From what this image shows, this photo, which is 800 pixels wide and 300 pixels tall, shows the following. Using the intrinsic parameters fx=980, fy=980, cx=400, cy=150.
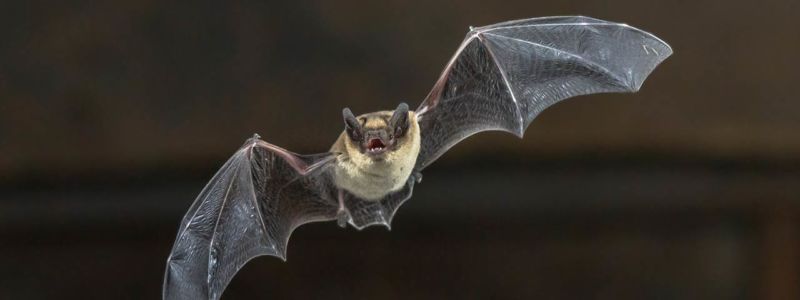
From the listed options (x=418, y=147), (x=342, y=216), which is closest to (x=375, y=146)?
(x=418, y=147)

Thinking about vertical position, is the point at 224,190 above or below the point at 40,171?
above

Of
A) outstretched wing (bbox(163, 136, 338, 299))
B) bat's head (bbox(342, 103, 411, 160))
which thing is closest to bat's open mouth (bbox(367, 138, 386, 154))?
bat's head (bbox(342, 103, 411, 160))

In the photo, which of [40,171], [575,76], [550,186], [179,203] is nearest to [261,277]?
[179,203]

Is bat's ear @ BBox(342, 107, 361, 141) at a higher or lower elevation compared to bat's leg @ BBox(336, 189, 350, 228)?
higher

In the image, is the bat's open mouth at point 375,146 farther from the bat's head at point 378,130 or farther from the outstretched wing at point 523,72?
the outstretched wing at point 523,72

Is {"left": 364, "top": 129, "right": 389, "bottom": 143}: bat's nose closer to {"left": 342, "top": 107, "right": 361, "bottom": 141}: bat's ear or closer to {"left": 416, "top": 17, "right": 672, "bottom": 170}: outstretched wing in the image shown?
{"left": 342, "top": 107, "right": 361, "bottom": 141}: bat's ear

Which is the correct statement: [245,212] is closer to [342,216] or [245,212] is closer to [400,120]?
[342,216]

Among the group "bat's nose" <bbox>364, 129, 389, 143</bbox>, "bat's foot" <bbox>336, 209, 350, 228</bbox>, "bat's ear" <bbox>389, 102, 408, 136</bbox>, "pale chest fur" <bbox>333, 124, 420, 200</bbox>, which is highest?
"bat's ear" <bbox>389, 102, 408, 136</bbox>

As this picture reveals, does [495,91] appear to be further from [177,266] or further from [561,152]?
[561,152]
